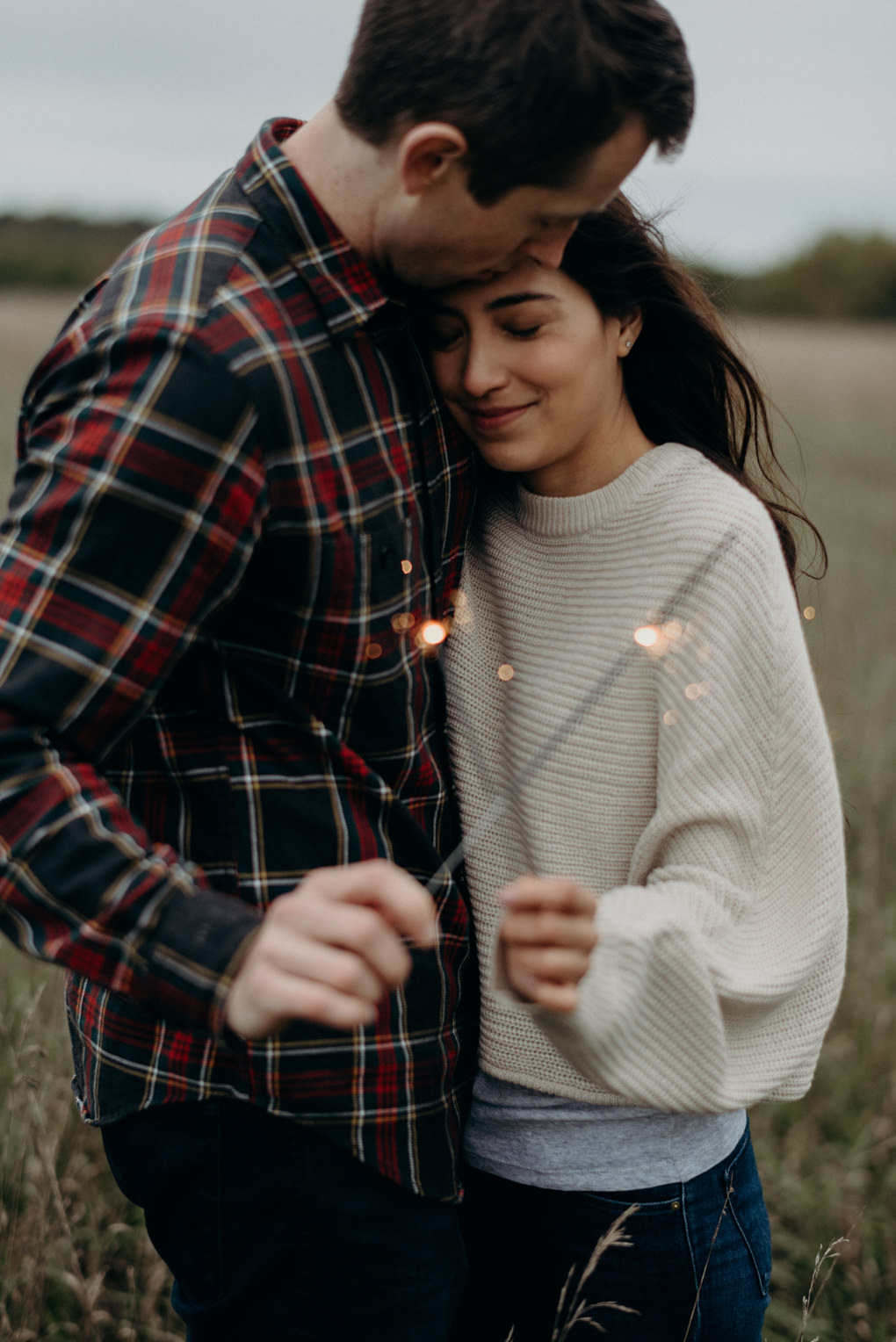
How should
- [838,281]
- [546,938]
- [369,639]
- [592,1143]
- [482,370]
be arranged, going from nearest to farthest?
[546,938]
[369,639]
[482,370]
[592,1143]
[838,281]

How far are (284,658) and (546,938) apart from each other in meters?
0.43

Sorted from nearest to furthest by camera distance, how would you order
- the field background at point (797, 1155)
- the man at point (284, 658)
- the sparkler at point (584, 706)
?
the man at point (284, 658) → the sparkler at point (584, 706) → the field background at point (797, 1155)

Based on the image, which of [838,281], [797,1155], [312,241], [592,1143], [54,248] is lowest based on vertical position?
[838,281]

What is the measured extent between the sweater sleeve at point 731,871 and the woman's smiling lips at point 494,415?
32 centimetres

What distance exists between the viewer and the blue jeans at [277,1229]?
130 cm

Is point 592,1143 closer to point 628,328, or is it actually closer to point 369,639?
point 369,639

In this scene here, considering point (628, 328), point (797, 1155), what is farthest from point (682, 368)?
point (797, 1155)

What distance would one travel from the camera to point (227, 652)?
1217 millimetres

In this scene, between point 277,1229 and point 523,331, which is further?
point 523,331

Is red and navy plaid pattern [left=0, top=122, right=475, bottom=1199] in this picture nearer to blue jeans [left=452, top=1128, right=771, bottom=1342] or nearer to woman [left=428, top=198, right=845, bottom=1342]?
woman [left=428, top=198, right=845, bottom=1342]

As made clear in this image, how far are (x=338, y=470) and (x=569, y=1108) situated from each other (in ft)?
3.01

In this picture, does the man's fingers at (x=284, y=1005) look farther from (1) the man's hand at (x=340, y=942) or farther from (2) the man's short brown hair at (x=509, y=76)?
(2) the man's short brown hair at (x=509, y=76)

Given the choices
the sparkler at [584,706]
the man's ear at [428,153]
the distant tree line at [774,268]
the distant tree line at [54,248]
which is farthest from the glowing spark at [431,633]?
the distant tree line at [54,248]

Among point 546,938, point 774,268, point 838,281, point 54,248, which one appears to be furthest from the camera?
point 774,268
